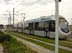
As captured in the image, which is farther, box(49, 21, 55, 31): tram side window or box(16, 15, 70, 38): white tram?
box(49, 21, 55, 31): tram side window

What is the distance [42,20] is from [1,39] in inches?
360

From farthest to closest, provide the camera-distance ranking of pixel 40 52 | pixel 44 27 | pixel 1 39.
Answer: pixel 44 27 < pixel 1 39 < pixel 40 52

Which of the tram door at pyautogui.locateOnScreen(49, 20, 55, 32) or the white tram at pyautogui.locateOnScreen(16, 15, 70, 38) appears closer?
the white tram at pyautogui.locateOnScreen(16, 15, 70, 38)

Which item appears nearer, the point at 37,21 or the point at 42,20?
the point at 42,20

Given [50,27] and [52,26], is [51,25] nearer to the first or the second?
[52,26]

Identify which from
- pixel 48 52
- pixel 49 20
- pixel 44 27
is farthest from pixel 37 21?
pixel 48 52

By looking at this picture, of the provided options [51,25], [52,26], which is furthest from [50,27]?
[52,26]

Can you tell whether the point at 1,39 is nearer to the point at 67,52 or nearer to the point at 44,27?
the point at 44,27

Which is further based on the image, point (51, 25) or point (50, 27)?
point (50, 27)

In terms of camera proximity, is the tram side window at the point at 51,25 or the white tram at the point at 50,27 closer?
the white tram at the point at 50,27

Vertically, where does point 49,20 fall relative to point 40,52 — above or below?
above

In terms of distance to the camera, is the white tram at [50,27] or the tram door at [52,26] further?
the tram door at [52,26]

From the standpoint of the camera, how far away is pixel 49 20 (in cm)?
→ 3647

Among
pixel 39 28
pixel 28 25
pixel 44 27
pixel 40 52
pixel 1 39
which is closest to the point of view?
pixel 40 52
